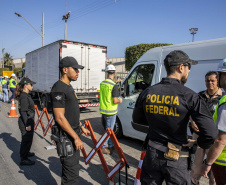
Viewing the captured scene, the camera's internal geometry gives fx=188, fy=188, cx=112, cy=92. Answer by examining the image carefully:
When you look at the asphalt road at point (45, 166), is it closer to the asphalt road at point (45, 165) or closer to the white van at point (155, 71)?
the asphalt road at point (45, 165)

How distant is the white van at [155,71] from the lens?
3.38 m

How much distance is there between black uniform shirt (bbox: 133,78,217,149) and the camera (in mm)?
1555

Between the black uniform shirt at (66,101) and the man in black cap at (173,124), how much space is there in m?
1.03

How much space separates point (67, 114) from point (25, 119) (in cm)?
207

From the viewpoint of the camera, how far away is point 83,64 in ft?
31.3

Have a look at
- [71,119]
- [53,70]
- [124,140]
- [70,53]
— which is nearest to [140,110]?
[71,119]

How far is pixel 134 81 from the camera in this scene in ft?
16.3

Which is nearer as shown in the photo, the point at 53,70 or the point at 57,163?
the point at 57,163

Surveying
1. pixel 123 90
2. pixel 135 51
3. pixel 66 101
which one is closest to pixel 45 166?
pixel 66 101

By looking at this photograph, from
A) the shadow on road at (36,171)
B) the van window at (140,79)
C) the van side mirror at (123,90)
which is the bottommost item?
the shadow on road at (36,171)

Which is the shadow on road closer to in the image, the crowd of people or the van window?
the crowd of people

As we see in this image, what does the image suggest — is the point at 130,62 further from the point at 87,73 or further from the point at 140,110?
the point at 140,110

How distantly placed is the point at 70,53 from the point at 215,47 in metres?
6.99

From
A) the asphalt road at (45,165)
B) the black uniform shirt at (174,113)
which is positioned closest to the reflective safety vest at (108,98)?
the asphalt road at (45,165)
